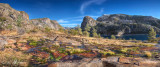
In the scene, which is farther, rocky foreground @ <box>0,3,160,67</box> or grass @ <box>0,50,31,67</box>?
rocky foreground @ <box>0,3,160,67</box>

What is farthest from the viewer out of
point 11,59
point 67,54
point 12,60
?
point 67,54

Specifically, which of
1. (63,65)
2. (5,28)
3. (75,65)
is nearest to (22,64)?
(63,65)

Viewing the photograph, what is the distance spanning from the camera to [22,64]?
8156 mm

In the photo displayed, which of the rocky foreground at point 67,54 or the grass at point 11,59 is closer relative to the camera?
the grass at point 11,59

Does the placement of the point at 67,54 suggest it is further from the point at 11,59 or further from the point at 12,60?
the point at 12,60

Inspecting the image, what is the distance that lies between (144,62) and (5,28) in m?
49.8

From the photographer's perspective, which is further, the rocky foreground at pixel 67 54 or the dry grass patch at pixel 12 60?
the rocky foreground at pixel 67 54

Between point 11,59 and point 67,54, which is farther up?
point 11,59

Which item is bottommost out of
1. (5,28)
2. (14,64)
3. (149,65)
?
(149,65)

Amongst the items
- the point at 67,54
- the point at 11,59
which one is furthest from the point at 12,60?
the point at 67,54

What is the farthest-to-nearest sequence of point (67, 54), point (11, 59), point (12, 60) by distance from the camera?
point (67, 54), point (11, 59), point (12, 60)

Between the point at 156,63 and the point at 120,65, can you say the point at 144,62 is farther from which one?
the point at 120,65

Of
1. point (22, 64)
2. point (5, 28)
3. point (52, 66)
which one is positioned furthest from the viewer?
point (5, 28)

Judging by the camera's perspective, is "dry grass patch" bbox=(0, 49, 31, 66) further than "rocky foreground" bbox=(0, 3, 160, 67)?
No
